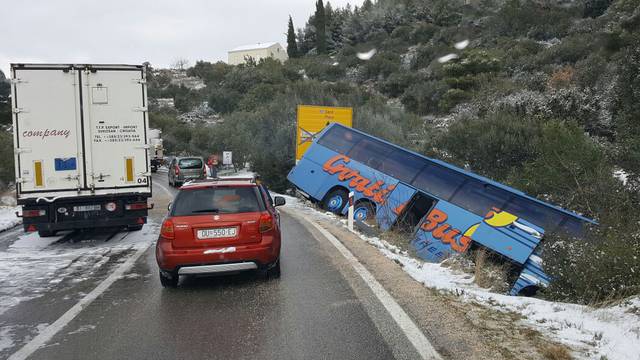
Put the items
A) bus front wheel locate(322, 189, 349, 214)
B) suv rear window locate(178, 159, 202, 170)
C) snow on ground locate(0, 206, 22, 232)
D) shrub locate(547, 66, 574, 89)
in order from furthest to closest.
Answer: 1. shrub locate(547, 66, 574, 89)
2. suv rear window locate(178, 159, 202, 170)
3. bus front wheel locate(322, 189, 349, 214)
4. snow on ground locate(0, 206, 22, 232)

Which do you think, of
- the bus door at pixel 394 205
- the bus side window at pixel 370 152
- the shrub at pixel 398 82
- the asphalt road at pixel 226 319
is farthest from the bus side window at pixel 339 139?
the shrub at pixel 398 82

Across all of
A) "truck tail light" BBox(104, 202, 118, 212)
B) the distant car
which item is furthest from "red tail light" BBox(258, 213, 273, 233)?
the distant car

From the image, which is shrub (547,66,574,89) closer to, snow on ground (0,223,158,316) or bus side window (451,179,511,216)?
bus side window (451,179,511,216)

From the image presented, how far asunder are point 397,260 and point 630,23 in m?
28.5

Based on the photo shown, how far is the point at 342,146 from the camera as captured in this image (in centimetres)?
1753

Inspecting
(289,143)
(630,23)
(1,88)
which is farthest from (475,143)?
(1,88)

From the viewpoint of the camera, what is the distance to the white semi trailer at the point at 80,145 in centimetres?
1005

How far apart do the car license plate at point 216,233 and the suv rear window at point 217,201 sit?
275 millimetres

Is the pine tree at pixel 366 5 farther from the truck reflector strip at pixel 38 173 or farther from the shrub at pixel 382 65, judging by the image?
the truck reflector strip at pixel 38 173

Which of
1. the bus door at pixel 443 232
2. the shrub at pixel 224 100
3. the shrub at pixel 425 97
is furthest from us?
the shrub at pixel 224 100

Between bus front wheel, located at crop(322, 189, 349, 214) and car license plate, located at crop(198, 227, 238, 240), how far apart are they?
1053 cm

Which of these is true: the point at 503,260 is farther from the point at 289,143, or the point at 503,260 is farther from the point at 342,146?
the point at 289,143

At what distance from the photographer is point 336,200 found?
1739 cm

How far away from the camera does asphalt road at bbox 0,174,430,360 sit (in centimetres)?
462
